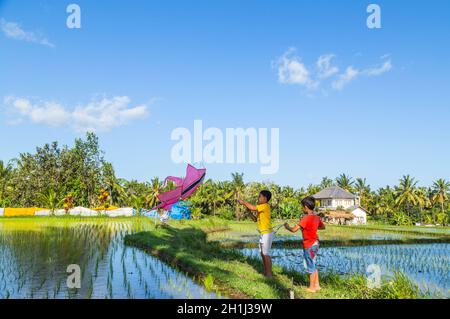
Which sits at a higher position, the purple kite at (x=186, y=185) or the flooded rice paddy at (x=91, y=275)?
the purple kite at (x=186, y=185)

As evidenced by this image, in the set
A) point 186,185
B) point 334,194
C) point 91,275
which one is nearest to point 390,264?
point 91,275

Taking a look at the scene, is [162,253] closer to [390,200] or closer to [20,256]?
[20,256]

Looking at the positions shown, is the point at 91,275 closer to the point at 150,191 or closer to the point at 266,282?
the point at 266,282

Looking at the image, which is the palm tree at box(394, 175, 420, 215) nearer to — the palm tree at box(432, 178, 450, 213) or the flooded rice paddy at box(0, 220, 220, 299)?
the palm tree at box(432, 178, 450, 213)

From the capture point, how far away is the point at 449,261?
10.8 m

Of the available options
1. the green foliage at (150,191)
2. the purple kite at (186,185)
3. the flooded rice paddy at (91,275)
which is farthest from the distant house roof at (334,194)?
the flooded rice paddy at (91,275)

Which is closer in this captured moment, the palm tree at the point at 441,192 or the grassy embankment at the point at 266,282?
the grassy embankment at the point at 266,282

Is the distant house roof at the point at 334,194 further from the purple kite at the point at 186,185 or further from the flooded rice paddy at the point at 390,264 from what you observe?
the flooded rice paddy at the point at 390,264

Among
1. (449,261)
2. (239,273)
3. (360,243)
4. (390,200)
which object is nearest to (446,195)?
(390,200)

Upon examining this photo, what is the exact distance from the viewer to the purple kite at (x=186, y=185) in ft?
48.0

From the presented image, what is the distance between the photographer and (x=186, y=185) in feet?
48.6

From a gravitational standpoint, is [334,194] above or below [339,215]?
above

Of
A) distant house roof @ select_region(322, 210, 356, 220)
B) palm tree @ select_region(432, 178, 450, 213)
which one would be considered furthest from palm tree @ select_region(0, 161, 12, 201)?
palm tree @ select_region(432, 178, 450, 213)
